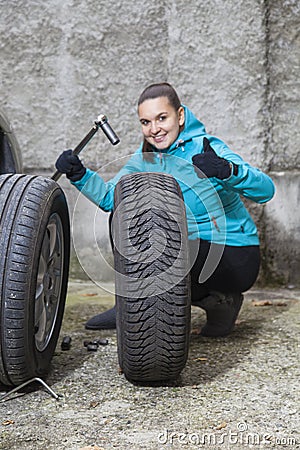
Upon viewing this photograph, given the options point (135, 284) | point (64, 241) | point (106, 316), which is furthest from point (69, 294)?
point (135, 284)

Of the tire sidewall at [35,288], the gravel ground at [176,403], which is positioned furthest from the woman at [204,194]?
the tire sidewall at [35,288]

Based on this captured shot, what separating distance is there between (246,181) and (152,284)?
794mm

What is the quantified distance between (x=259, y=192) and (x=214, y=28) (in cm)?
180

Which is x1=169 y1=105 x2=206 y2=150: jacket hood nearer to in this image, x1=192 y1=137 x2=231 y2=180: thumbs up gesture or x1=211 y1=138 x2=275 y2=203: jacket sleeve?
x1=211 y1=138 x2=275 y2=203: jacket sleeve

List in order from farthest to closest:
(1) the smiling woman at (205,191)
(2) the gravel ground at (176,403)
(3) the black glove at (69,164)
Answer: (3) the black glove at (69,164), (1) the smiling woman at (205,191), (2) the gravel ground at (176,403)

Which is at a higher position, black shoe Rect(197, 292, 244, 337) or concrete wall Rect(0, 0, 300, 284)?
concrete wall Rect(0, 0, 300, 284)

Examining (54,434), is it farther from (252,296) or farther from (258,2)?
(258,2)

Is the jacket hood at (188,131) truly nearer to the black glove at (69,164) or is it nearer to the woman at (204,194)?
the woman at (204,194)

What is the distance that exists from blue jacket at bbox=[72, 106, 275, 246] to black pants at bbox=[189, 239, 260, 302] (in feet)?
0.13

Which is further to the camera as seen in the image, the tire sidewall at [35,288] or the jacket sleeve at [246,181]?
the jacket sleeve at [246,181]

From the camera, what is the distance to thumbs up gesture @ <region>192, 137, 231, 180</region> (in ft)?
9.00

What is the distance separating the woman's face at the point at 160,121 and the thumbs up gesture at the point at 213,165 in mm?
311

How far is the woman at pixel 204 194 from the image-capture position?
9.61 ft

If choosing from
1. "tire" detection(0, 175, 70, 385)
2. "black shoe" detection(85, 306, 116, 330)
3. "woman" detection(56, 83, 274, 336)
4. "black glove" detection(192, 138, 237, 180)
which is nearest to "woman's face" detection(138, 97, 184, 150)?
"woman" detection(56, 83, 274, 336)
